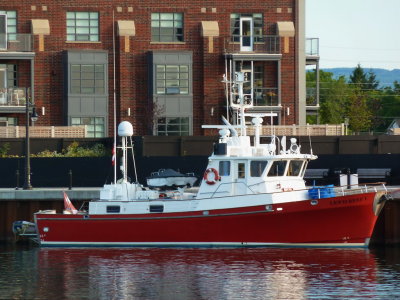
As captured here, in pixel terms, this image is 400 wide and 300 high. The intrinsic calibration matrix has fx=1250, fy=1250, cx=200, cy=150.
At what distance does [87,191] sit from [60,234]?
2.80 meters

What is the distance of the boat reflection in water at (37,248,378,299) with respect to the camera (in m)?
36.8

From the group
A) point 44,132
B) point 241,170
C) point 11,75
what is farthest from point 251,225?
point 11,75

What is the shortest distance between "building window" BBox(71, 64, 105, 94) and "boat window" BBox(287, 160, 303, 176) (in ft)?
77.9

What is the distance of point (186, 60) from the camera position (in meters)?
67.8

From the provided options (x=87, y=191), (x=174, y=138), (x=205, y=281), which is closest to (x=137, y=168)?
(x=174, y=138)

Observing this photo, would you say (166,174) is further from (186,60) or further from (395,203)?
(186,60)

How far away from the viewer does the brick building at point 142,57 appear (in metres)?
67.2

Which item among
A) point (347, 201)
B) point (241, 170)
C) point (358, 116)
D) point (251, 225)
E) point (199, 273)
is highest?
point (358, 116)

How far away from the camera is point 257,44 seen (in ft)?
223

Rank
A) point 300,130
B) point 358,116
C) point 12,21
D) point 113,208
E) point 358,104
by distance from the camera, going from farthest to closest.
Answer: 1. point 358,104
2. point 358,116
3. point 12,21
4. point 300,130
5. point 113,208

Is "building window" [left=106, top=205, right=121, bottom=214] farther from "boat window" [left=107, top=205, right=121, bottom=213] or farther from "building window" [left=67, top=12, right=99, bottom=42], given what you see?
"building window" [left=67, top=12, right=99, bottom=42]

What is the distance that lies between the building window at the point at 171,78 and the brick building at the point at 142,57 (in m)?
0.05

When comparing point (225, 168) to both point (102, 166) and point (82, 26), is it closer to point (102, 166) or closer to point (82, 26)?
point (102, 166)

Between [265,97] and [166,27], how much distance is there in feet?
21.7
